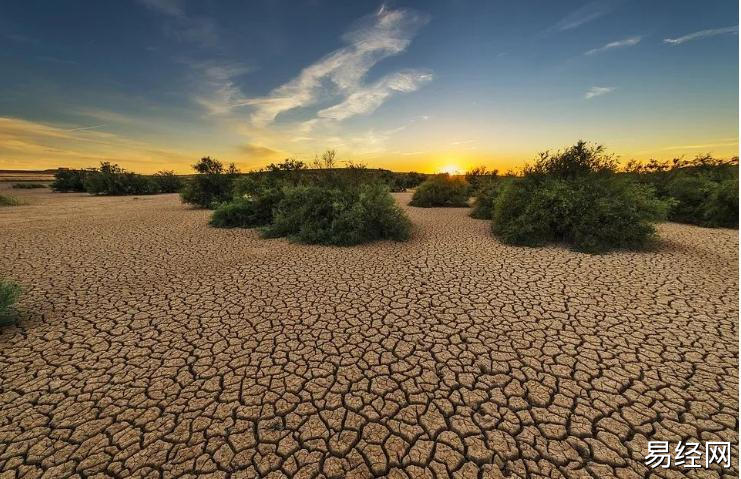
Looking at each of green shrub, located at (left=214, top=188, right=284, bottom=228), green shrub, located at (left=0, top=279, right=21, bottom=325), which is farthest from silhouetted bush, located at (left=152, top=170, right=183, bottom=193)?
green shrub, located at (left=0, top=279, right=21, bottom=325)

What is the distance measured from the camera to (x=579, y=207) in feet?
27.6

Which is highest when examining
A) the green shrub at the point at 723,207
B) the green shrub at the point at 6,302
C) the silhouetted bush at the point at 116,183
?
the silhouetted bush at the point at 116,183

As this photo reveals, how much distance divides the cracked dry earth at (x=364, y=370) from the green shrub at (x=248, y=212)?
16.7 feet

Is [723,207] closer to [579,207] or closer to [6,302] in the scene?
[579,207]

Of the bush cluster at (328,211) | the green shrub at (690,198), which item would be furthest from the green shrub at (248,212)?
the green shrub at (690,198)

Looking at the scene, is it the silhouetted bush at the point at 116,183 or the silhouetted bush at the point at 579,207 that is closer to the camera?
the silhouetted bush at the point at 579,207

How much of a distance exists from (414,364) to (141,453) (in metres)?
2.49

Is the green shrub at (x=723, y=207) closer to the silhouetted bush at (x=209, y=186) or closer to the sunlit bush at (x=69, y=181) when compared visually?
the silhouetted bush at (x=209, y=186)

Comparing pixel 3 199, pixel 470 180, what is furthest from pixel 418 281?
pixel 3 199

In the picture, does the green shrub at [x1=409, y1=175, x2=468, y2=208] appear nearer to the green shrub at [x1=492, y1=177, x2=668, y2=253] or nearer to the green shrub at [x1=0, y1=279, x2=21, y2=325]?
the green shrub at [x1=492, y1=177, x2=668, y2=253]

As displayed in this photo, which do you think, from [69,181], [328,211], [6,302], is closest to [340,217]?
[328,211]

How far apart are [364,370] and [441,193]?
16402 mm

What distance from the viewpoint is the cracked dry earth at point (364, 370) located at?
7.36 ft

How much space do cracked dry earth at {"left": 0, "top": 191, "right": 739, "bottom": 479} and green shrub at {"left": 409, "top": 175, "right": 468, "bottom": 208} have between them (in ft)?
40.6
